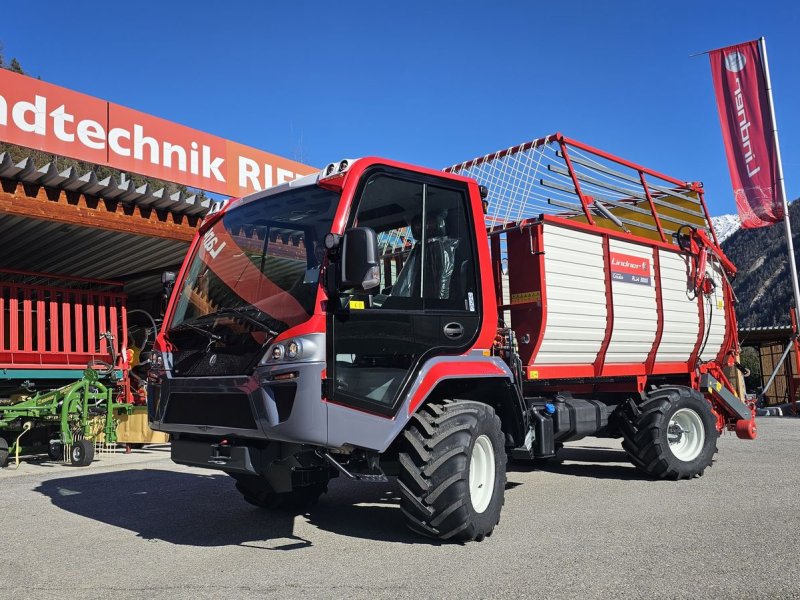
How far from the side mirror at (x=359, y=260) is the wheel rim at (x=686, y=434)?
195 inches

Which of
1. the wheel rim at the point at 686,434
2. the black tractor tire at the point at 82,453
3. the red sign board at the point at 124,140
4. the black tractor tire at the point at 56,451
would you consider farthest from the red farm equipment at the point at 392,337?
the red sign board at the point at 124,140

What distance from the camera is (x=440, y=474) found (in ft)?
16.0

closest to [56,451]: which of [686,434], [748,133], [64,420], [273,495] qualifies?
[64,420]

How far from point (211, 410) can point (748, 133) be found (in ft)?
50.2

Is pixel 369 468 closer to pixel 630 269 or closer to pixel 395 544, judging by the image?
pixel 395 544

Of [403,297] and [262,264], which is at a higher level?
[262,264]

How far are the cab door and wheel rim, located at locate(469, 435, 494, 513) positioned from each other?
0.76m

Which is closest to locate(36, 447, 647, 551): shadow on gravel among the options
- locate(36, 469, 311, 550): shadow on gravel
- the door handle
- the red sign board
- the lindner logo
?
locate(36, 469, 311, 550): shadow on gravel

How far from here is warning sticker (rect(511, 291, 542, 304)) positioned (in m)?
6.34

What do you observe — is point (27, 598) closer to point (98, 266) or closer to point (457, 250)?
point (457, 250)

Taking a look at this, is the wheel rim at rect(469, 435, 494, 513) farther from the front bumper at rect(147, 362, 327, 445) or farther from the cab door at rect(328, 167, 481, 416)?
the front bumper at rect(147, 362, 327, 445)

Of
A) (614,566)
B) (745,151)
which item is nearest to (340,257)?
(614,566)

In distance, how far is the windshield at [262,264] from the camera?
470 cm

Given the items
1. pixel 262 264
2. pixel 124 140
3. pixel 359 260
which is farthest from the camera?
pixel 124 140
